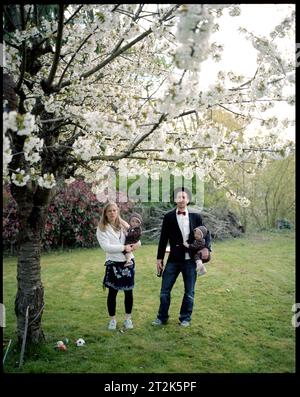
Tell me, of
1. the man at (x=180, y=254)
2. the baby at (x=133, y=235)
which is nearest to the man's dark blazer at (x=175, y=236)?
the man at (x=180, y=254)

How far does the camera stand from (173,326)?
4.38 m

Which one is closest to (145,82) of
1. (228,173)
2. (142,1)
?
(142,1)

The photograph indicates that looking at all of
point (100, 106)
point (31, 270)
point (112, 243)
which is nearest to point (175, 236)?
point (112, 243)

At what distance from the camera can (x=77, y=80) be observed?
3613mm

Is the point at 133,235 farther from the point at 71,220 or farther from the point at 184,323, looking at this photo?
the point at 71,220

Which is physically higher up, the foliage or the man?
the foliage

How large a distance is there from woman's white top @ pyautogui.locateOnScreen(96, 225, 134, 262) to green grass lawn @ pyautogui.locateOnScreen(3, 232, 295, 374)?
0.77 m

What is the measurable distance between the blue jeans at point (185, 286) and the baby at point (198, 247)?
102 millimetres

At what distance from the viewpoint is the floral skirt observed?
418cm

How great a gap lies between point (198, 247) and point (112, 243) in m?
0.86

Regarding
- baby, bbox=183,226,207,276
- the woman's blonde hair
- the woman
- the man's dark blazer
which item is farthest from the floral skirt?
baby, bbox=183,226,207,276

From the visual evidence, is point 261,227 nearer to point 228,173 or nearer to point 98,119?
point 228,173

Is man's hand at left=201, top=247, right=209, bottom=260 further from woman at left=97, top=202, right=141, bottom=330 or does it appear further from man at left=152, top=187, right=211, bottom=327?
woman at left=97, top=202, right=141, bottom=330

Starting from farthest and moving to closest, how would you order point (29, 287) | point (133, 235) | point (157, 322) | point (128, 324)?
point (157, 322), point (128, 324), point (133, 235), point (29, 287)
